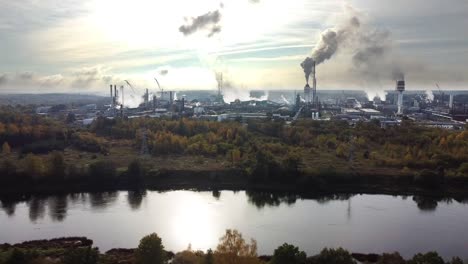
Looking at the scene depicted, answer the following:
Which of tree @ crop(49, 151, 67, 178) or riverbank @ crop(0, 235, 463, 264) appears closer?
riverbank @ crop(0, 235, 463, 264)

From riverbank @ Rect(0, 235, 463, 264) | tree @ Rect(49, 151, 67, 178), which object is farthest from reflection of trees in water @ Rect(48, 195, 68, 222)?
riverbank @ Rect(0, 235, 463, 264)

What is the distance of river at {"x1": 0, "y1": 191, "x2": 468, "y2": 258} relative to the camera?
7.99 metres

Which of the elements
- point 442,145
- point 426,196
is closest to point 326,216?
point 426,196

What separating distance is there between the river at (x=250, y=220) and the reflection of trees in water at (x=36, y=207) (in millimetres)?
21

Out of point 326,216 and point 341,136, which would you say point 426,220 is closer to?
point 326,216

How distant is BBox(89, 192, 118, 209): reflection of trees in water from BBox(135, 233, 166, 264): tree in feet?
14.5

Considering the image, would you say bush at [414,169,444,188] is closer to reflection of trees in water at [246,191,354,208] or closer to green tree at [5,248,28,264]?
reflection of trees in water at [246,191,354,208]

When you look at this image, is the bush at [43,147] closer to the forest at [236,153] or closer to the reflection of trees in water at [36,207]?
the forest at [236,153]

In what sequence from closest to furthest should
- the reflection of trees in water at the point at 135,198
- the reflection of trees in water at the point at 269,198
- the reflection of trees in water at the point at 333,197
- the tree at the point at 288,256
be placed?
the tree at the point at 288,256, the reflection of trees in water at the point at 135,198, the reflection of trees in water at the point at 269,198, the reflection of trees in water at the point at 333,197

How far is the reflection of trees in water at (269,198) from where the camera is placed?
423 inches

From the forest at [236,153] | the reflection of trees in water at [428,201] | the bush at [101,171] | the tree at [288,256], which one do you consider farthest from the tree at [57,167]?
the reflection of trees in water at [428,201]

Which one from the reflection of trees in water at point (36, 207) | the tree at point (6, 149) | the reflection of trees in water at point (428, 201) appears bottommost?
the reflection of trees in water at point (428, 201)

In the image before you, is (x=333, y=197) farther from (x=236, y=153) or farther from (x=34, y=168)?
(x=34, y=168)

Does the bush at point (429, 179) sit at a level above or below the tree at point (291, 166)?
below
